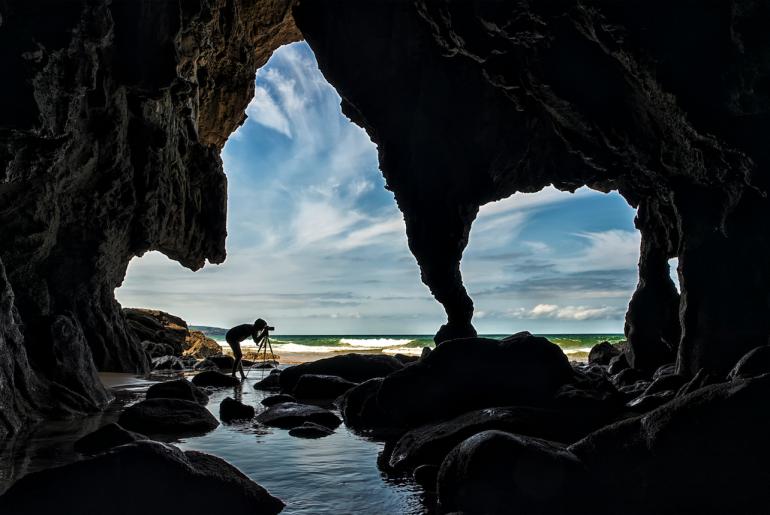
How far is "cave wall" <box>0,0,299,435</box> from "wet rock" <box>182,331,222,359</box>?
987cm

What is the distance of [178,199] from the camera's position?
1633cm

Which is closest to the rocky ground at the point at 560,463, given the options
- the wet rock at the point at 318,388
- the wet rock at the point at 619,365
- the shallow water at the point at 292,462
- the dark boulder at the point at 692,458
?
the dark boulder at the point at 692,458

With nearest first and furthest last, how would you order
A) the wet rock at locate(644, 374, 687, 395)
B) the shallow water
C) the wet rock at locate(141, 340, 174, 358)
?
the shallow water, the wet rock at locate(644, 374, 687, 395), the wet rock at locate(141, 340, 174, 358)

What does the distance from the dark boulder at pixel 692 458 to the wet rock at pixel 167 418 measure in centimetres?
499

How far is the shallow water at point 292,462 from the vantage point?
396 centimetres

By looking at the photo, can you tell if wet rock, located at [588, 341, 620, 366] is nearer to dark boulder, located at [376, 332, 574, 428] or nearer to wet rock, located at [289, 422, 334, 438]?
dark boulder, located at [376, 332, 574, 428]

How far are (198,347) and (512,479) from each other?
2624 cm

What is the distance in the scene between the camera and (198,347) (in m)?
27.3

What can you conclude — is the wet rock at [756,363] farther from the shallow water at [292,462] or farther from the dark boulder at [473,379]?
the shallow water at [292,462]

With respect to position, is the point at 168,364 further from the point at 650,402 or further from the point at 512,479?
the point at 512,479

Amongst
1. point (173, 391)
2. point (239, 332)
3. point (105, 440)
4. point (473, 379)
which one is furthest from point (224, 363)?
point (105, 440)

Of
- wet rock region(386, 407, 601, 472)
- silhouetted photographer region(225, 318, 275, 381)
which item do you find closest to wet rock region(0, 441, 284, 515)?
wet rock region(386, 407, 601, 472)

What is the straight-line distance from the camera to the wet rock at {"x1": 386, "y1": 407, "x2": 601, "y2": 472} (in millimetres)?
4938

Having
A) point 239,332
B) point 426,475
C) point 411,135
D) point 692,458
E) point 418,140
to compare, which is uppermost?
point 411,135
